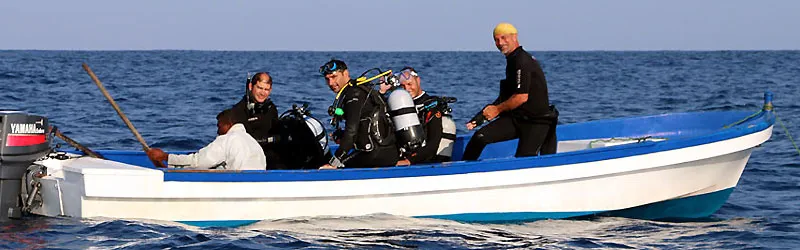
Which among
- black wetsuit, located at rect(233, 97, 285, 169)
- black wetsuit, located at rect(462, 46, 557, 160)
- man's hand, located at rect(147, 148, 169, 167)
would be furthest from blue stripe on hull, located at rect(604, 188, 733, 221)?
man's hand, located at rect(147, 148, 169, 167)

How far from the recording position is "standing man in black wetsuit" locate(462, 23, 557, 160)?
1029 centimetres

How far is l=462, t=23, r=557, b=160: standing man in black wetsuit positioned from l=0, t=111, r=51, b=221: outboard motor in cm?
388

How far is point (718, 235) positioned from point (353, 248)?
345 cm

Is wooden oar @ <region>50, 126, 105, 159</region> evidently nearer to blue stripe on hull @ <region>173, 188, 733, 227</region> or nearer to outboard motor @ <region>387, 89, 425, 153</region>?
blue stripe on hull @ <region>173, 188, 733, 227</region>

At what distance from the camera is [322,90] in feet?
124

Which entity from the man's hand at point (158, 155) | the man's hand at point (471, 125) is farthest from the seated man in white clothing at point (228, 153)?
the man's hand at point (471, 125)

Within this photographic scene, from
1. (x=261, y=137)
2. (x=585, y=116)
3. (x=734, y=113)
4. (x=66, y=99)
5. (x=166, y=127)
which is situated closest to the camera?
(x=261, y=137)

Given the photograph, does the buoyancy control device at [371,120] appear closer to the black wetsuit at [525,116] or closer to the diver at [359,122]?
the diver at [359,122]

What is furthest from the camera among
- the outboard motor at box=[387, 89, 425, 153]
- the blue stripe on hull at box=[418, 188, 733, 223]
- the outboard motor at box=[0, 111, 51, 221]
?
the blue stripe on hull at box=[418, 188, 733, 223]

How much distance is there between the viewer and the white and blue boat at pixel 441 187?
9.73m

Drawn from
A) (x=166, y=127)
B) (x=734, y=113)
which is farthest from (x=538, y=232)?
(x=166, y=127)

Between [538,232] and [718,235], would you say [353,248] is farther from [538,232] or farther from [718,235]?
[718,235]
